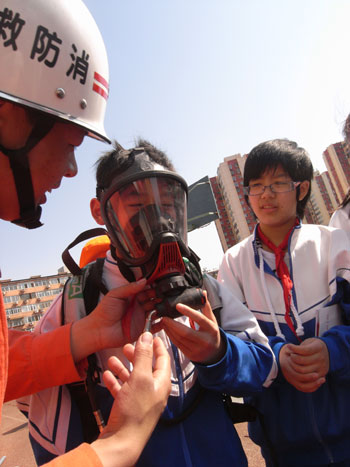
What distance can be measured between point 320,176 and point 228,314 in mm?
82055

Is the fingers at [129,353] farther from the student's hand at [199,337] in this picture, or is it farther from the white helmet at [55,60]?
the white helmet at [55,60]

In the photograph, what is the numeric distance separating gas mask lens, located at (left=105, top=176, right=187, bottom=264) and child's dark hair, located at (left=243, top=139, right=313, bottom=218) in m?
0.89

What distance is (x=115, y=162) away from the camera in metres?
1.69

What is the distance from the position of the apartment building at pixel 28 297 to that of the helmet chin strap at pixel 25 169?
69018 mm

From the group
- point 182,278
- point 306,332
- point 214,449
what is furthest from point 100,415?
point 306,332

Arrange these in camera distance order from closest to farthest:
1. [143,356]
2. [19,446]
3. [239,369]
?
[143,356] → [239,369] → [19,446]

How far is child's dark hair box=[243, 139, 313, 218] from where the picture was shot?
218 cm

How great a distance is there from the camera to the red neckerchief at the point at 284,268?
5.94 ft

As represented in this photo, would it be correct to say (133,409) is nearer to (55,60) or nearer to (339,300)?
(339,300)

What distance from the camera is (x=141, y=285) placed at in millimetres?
1369

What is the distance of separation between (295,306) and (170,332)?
3.03 ft

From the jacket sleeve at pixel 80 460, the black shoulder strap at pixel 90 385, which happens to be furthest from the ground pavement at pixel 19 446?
the jacket sleeve at pixel 80 460

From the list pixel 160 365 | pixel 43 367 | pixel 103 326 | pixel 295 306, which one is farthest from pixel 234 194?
pixel 160 365

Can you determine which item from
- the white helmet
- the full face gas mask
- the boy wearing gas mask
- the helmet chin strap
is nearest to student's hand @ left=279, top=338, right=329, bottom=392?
the boy wearing gas mask
